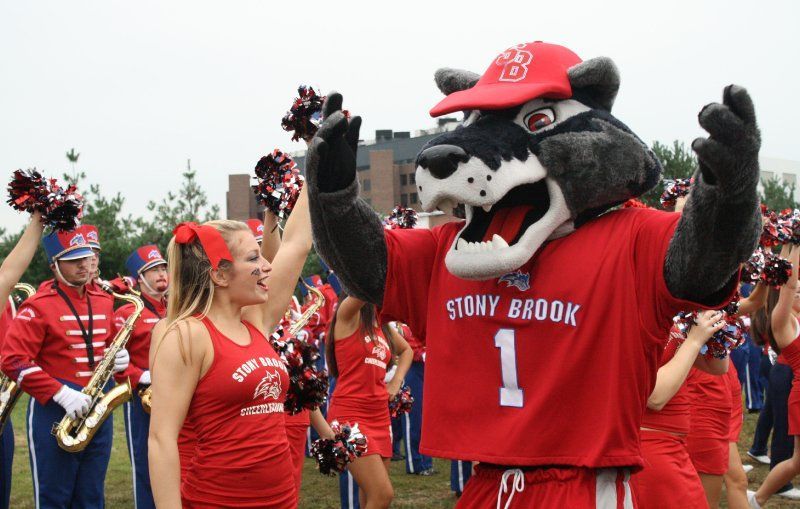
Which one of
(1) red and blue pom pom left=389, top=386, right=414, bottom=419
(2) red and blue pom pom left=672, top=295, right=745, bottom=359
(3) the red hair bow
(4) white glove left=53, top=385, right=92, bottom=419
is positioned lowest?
(1) red and blue pom pom left=389, top=386, right=414, bottom=419

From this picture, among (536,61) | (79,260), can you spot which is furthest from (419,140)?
(536,61)

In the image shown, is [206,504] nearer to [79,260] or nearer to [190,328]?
[190,328]

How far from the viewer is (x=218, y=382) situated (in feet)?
13.0

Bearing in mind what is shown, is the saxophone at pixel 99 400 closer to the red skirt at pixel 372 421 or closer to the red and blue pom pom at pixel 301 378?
the red skirt at pixel 372 421

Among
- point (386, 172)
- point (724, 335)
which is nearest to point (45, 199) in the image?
point (724, 335)

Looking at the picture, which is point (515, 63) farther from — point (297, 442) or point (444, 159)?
point (297, 442)

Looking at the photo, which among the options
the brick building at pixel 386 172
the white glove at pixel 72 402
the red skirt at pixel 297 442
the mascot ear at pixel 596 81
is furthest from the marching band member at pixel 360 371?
the brick building at pixel 386 172

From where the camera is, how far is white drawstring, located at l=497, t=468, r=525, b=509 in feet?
10.1

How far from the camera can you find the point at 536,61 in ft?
10.6

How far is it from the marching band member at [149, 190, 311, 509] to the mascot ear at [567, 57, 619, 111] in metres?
1.71

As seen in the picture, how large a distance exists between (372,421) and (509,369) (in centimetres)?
446

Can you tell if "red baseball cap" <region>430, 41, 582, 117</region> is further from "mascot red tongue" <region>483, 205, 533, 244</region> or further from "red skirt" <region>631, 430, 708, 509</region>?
"red skirt" <region>631, 430, 708, 509</region>

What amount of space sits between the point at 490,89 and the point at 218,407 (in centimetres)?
179

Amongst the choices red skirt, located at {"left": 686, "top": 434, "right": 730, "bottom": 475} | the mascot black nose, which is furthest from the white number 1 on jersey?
red skirt, located at {"left": 686, "top": 434, "right": 730, "bottom": 475}
